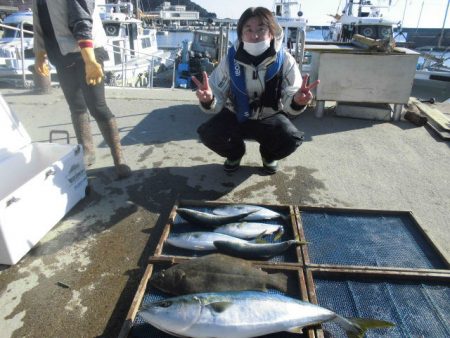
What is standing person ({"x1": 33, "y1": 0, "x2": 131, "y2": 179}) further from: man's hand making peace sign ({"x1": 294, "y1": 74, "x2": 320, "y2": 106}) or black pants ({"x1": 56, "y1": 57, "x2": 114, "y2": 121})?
man's hand making peace sign ({"x1": 294, "y1": 74, "x2": 320, "y2": 106})

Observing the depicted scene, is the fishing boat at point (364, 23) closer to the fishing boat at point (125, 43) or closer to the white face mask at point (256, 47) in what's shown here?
the fishing boat at point (125, 43)

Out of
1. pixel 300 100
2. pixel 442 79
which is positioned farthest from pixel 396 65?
pixel 442 79

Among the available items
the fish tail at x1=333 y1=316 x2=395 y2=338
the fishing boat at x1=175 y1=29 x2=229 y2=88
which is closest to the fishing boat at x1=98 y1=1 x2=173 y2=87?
the fishing boat at x1=175 y1=29 x2=229 y2=88

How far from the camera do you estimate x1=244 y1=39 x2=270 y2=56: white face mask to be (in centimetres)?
322

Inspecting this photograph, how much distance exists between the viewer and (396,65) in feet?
17.5

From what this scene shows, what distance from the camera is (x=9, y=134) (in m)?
3.03

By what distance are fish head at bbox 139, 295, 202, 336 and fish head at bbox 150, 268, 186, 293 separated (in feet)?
0.80

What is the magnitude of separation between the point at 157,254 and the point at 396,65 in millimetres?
4920

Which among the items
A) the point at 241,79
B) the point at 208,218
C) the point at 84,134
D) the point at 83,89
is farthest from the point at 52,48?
the point at 208,218

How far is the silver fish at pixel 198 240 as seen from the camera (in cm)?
245

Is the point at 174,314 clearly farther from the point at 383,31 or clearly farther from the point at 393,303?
the point at 383,31

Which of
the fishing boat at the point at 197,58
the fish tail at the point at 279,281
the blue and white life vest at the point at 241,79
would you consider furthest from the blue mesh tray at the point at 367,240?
the fishing boat at the point at 197,58

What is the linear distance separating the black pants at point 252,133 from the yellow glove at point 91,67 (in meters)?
1.12

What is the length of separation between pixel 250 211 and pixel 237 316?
1.21 m
